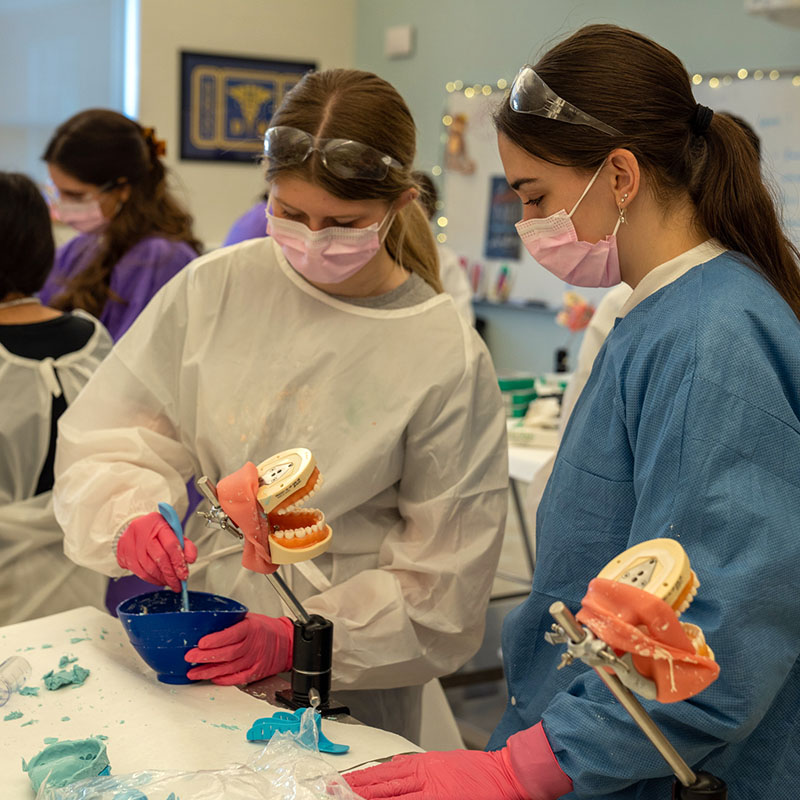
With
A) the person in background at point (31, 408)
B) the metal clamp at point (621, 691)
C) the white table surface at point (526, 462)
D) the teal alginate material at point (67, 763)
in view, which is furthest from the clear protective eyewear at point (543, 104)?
the white table surface at point (526, 462)

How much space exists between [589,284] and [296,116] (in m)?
0.55

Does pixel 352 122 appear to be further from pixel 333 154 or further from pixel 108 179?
pixel 108 179

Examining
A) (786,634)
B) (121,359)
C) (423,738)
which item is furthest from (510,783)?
(121,359)

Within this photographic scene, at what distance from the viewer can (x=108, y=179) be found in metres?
2.87

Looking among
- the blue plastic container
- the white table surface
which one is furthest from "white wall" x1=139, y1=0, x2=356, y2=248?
the blue plastic container

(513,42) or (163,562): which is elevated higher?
(513,42)

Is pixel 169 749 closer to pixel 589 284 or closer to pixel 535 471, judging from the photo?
pixel 589 284

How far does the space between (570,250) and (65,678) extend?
831mm

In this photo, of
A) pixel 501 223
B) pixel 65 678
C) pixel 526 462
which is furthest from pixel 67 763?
pixel 501 223

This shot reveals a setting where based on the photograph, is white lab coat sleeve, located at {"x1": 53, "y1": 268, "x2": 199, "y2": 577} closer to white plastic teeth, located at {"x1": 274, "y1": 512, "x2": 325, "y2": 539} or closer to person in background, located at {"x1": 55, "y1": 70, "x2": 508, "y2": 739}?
person in background, located at {"x1": 55, "y1": 70, "x2": 508, "y2": 739}

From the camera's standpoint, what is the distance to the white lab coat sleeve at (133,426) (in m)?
1.57

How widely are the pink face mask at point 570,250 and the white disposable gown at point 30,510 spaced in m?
1.18

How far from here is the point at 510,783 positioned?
108 centimetres

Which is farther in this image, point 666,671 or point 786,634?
point 786,634
